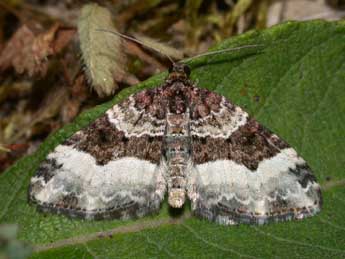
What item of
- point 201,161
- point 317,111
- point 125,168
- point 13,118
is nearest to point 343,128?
point 317,111

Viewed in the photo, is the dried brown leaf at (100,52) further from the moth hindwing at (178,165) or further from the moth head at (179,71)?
the moth head at (179,71)

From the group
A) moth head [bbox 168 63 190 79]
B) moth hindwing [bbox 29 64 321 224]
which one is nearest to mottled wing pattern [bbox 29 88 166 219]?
moth hindwing [bbox 29 64 321 224]

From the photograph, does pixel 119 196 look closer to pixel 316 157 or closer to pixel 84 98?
pixel 84 98

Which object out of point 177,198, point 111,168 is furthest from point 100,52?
point 177,198

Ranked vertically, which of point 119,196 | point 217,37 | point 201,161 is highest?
point 217,37

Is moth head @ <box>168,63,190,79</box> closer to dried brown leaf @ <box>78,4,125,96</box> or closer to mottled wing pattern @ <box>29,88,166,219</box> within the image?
mottled wing pattern @ <box>29,88,166,219</box>

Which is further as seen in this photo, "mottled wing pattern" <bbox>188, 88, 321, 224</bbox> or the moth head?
the moth head

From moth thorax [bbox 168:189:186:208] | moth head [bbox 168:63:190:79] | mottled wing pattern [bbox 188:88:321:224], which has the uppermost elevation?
moth head [bbox 168:63:190:79]
